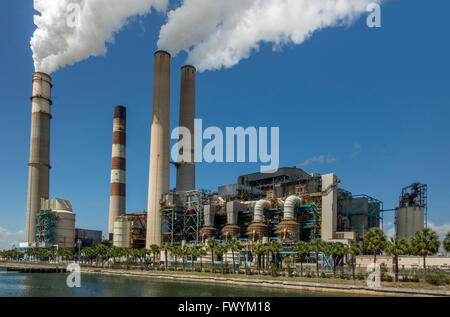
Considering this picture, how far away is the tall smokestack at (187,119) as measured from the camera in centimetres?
14388

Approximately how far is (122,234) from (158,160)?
29.5 metres

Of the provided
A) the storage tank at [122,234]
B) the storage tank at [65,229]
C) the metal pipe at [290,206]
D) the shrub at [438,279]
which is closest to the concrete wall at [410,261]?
the shrub at [438,279]

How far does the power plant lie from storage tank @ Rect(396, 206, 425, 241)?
0.22 m

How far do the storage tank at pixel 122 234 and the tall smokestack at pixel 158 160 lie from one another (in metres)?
12.4

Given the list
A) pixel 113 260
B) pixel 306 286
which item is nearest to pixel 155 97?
pixel 113 260

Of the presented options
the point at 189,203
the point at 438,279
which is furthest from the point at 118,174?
the point at 438,279

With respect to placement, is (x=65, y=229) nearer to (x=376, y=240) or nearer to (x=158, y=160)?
(x=158, y=160)

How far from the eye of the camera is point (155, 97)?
458ft

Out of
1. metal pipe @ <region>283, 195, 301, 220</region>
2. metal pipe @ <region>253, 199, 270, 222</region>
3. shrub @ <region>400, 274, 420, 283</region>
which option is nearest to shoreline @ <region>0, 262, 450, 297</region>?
shrub @ <region>400, 274, 420, 283</region>

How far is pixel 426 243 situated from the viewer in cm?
6259

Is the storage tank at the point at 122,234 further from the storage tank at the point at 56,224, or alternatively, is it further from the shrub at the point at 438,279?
the shrub at the point at 438,279

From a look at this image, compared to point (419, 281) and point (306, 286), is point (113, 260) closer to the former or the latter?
point (306, 286)

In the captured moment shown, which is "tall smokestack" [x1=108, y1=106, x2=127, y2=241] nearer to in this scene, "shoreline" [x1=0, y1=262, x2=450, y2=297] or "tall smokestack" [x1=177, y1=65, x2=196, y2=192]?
"tall smokestack" [x1=177, y1=65, x2=196, y2=192]

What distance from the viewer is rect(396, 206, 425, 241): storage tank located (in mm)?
102500
